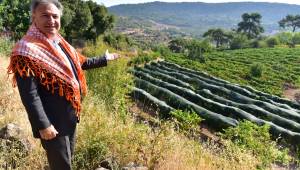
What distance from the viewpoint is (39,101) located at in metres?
2.50

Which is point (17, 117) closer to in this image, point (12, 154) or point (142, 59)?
point (12, 154)

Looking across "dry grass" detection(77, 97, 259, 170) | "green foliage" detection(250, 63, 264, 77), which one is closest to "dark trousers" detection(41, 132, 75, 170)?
"dry grass" detection(77, 97, 259, 170)

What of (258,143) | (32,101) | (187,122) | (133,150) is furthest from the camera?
(187,122)

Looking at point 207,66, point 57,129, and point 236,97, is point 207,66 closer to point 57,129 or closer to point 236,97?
point 236,97

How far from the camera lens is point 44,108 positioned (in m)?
2.65

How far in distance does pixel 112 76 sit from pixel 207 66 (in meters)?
22.8

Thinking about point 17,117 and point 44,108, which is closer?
point 44,108

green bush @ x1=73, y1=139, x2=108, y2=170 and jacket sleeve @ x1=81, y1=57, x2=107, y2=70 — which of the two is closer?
jacket sleeve @ x1=81, y1=57, x2=107, y2=70

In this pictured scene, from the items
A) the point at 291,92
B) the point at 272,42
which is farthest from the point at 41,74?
the point at 272,42

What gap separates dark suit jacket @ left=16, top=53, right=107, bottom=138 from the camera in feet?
8.09

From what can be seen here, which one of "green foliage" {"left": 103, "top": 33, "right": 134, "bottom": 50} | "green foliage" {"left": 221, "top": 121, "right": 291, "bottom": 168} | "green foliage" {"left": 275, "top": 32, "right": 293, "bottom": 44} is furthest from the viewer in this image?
"green foliage" {"left": 275, "top": 32, "right": 293, "bottom": 44}

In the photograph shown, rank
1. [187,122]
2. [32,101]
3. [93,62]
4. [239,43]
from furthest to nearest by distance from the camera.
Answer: [239,43]
[187,122]
[93,62]
[32,101]

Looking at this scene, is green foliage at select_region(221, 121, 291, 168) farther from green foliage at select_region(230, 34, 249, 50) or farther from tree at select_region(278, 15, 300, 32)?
tree at select_region(278, 15, 300, 32)

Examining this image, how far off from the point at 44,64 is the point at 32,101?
28 centimetres
